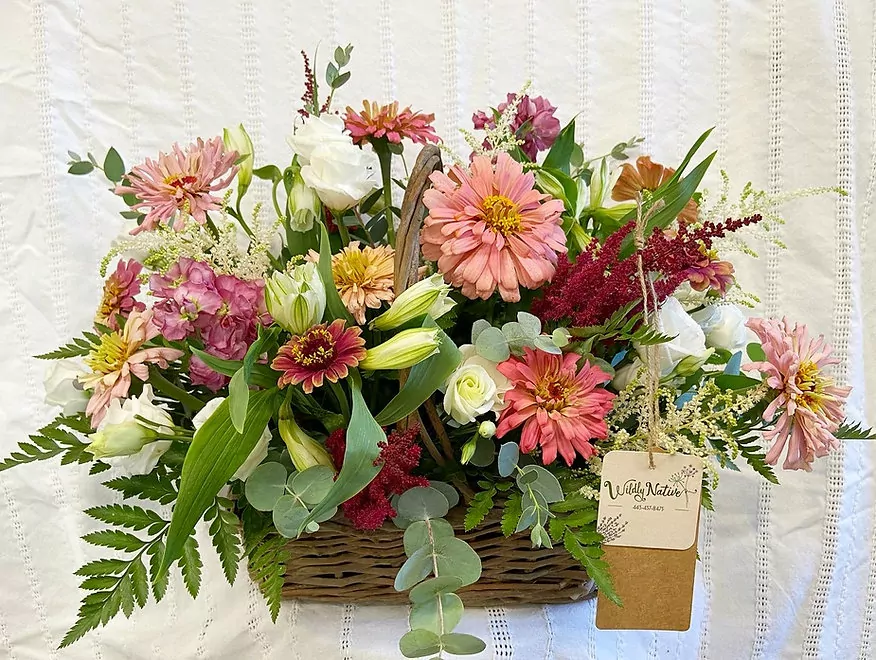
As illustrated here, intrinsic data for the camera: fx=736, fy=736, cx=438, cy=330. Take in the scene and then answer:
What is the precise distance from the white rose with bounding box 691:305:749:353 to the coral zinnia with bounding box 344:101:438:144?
0.31m

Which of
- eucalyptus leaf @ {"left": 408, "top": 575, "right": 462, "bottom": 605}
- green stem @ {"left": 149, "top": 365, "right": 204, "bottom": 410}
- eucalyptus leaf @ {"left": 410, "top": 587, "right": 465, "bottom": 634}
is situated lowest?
eucalyptus leaf @ {"left": 410, "top": 587, "right": 465, "bottom": 634}

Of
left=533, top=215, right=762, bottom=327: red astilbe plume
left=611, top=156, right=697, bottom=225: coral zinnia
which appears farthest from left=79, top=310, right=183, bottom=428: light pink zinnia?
left=611, top=156, right=697, bottom=225: coral zinnia

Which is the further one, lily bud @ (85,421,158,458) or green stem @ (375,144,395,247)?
green stem @ (375,144,395,247)

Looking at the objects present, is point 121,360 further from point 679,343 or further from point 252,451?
point 679,343

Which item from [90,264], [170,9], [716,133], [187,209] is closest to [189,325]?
[187,209]

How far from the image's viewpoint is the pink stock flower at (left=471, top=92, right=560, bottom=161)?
2.50 feet

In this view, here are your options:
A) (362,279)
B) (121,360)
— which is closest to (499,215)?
(362,279)

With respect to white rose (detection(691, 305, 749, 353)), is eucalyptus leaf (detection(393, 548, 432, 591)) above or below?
below

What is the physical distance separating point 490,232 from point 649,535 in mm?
290

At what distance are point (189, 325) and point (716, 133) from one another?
769 mm

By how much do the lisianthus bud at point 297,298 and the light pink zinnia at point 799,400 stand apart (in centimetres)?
37

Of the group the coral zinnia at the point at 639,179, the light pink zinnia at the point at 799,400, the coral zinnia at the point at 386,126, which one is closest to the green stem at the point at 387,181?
the coral zinnia at the point at 386,126

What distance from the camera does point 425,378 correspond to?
563 mm

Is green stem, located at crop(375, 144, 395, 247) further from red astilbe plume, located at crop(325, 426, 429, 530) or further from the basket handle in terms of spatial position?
red astilbe plume, located at crop(325, 426, 429, 530)
